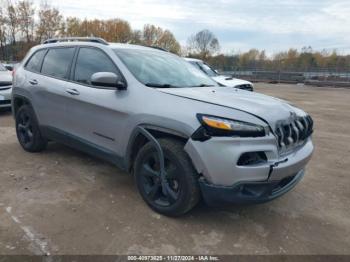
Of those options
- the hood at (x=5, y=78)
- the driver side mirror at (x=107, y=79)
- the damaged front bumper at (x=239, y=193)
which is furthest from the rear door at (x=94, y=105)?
the hood at (x=5, y=78)

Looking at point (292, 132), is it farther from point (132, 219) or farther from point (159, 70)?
point (132, 219)

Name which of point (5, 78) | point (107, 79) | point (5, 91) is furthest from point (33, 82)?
point (5, 78)

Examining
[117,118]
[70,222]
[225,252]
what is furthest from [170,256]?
[117,118]

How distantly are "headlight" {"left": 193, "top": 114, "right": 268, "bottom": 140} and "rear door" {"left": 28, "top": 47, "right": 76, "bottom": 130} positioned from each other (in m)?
2.26

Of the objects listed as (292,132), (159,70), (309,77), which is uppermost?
(309,77)

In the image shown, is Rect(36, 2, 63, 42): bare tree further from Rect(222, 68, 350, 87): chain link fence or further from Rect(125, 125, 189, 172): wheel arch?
Rect(125, 125, 189, 172): wheel arch

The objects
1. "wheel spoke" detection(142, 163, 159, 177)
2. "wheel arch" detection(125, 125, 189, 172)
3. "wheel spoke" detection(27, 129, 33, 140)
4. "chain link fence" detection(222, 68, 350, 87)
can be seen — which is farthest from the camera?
"chain link fence" detection(222, 68, 350, 87)

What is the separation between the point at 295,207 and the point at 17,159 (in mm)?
3980

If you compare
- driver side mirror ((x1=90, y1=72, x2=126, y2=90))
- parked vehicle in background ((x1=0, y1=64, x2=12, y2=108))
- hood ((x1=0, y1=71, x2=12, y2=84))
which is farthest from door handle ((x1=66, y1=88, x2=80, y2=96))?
hood ((x1=0, y1=71, x2=12, y2=84))

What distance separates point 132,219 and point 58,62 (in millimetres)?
2605

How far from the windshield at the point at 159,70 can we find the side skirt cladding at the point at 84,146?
936mm

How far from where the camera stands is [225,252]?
8.93 ft

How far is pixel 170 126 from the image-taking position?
9.86 ft

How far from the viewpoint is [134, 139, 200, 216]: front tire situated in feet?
9.56
